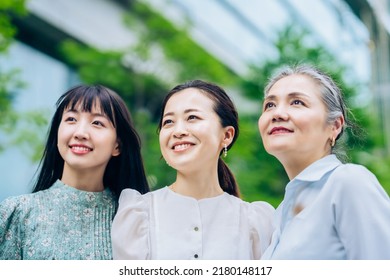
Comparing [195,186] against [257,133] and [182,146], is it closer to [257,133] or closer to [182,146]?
[182,146]

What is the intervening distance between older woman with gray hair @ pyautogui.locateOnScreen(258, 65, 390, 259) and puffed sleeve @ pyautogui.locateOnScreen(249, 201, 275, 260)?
12 centimetres

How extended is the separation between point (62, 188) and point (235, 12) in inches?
393

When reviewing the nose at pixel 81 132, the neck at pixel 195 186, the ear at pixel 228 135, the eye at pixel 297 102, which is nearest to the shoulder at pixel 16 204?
the nose at pixel 81 132

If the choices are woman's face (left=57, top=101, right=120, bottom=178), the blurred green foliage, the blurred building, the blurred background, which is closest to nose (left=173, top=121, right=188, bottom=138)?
woman's face (left=57, top=101, right=120, bottom=178)

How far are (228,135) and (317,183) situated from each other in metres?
0.41

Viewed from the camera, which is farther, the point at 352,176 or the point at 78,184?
the point at 78,184

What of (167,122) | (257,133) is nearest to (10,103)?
(257,133)

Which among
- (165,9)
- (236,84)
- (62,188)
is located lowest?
(62,188)

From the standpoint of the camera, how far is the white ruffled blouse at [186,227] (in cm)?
148

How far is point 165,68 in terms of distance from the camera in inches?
311

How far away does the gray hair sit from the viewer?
1455 millimetres

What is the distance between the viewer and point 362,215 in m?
1.19

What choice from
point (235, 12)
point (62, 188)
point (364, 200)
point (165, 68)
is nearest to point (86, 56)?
point (165, 68)

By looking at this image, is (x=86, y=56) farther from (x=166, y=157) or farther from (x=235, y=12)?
(x=166, y=157)
